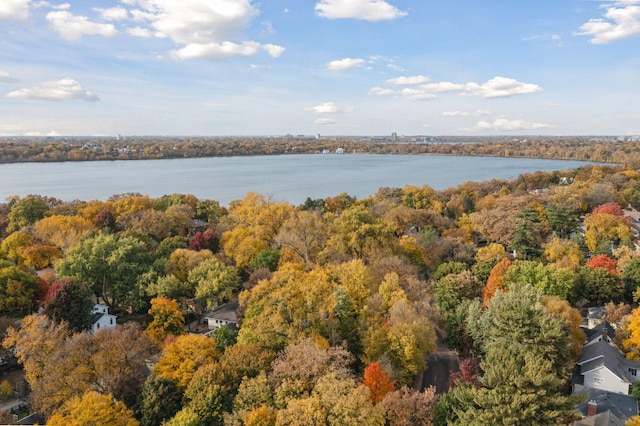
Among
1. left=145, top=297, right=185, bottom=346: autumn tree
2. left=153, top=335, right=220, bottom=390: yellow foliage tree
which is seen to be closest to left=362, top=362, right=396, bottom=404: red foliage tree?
left=153, top=335, right=220, bottom=390: yellow foliage tree

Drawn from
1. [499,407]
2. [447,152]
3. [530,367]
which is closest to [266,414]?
[499,407]

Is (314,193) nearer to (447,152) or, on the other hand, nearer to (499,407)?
(499,407)

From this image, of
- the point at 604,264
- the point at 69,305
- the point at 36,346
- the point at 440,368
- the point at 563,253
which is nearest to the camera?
Answer: the point at 36,346

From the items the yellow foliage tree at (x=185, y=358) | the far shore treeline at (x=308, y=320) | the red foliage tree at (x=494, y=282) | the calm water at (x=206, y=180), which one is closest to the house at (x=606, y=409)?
the far shore treeline at (x=308, y=320)

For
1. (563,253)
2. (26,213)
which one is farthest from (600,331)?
(26,213)

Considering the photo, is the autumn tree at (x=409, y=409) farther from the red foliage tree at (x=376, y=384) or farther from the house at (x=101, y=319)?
the house at (x=101, y=319)

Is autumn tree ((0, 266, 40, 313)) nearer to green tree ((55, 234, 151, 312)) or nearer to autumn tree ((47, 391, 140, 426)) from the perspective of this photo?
green tree ((55, 234, 151, 312))

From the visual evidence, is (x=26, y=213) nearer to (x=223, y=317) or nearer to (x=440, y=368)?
(x=223, y=317)
